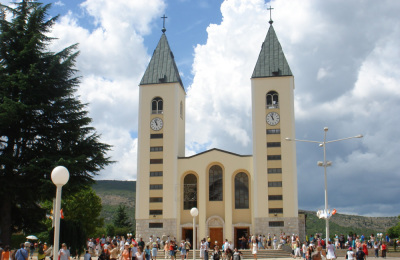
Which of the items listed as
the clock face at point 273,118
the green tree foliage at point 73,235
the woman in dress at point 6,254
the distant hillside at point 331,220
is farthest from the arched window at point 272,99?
the distant hillside at point 331,220

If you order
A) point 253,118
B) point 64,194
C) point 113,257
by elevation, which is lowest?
point 113,257

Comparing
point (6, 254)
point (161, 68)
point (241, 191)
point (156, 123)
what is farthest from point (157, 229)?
point (6, 254)

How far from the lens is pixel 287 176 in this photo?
48094 millimetres

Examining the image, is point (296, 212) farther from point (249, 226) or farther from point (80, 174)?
point (80, 174)

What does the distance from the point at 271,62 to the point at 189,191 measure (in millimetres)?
16532

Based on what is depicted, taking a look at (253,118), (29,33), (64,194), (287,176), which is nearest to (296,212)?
(287,176)

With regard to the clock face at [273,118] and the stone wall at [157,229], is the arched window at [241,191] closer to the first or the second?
the clock face at [273,118]

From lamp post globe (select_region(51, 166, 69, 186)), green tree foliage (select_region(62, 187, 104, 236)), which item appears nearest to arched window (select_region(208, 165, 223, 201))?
green tree foliage (select_region(62, 187, 104, 236))

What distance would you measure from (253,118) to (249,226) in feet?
36.6

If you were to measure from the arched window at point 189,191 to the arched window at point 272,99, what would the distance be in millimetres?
11092

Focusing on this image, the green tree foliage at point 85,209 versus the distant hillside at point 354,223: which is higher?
the green tree foliage at point 85,209

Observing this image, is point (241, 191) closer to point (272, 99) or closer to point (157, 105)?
point (272, 99)

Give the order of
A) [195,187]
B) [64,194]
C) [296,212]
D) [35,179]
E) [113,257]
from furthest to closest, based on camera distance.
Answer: [195,187]
[296,212]
[64,194]
[35,179]
[113,257]

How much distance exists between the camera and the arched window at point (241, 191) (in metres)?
49.3
